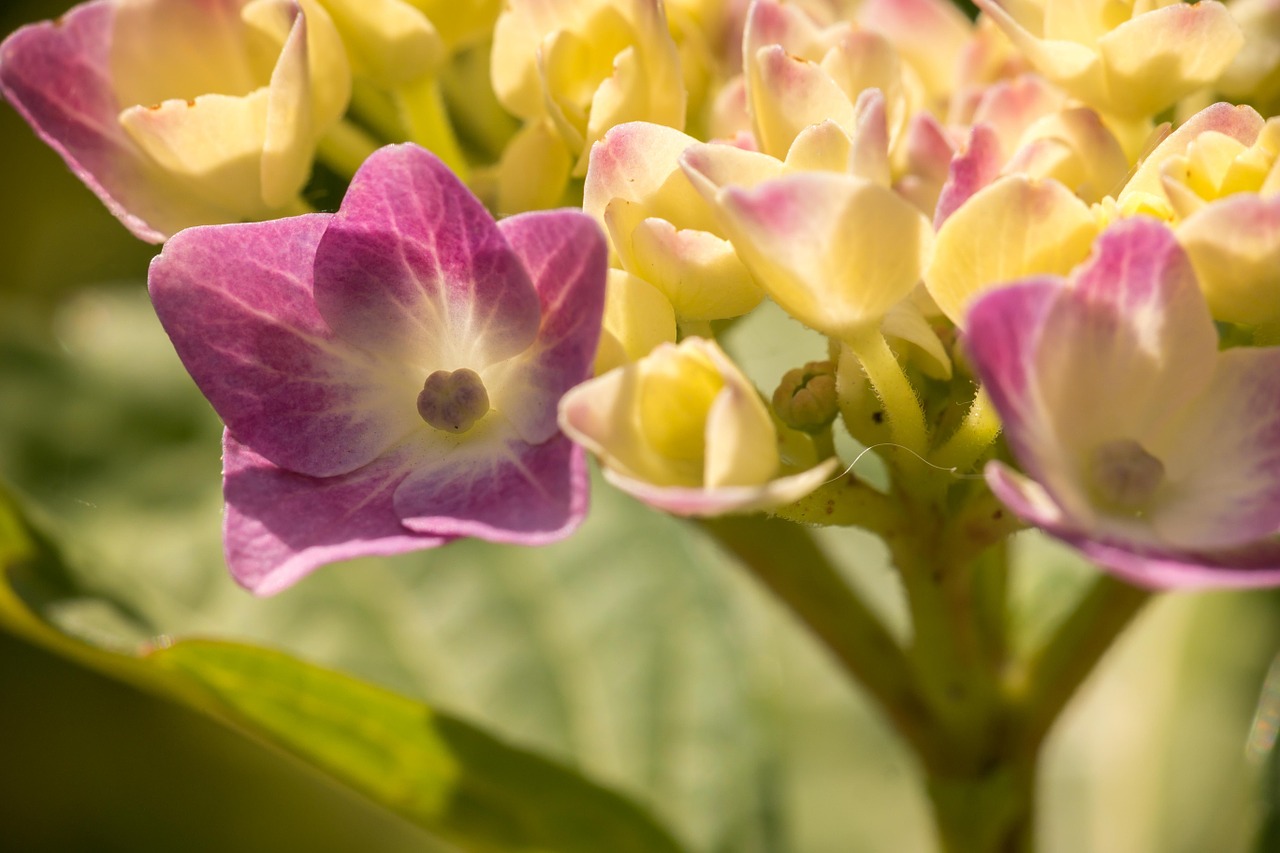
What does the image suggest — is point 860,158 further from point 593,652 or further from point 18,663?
point 18,663

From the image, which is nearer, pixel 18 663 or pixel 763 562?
pixel 763 562

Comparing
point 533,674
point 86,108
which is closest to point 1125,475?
point 86,108

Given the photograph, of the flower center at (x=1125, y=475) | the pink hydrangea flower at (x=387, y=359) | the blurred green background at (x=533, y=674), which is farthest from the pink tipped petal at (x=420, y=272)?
the blurred green background at (x=533, y=674)

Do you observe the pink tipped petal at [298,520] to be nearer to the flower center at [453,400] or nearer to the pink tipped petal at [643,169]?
the flower center at [453,400]

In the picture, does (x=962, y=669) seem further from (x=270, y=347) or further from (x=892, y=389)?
(x=270, y=347)

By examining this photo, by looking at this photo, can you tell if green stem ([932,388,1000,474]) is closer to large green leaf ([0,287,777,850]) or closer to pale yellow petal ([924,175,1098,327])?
pale yellow petal ([924,175,1098,327])

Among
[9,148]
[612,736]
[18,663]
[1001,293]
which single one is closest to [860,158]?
[1001,293]
